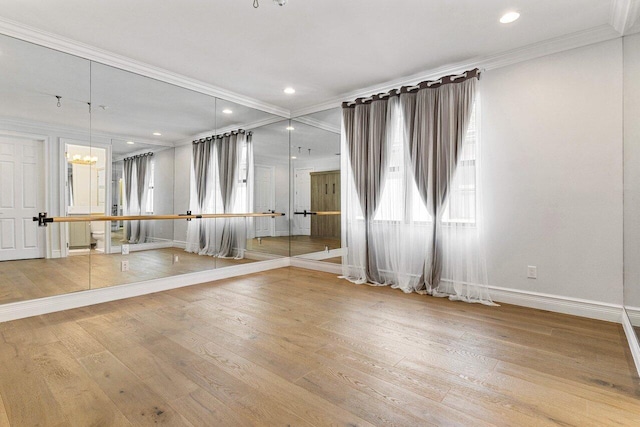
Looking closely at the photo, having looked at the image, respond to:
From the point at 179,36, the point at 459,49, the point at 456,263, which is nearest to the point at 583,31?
the point at 459,49

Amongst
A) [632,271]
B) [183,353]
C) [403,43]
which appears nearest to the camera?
[183,353]

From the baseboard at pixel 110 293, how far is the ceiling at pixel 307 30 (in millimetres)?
2562

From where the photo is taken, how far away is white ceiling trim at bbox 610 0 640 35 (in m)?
2.29

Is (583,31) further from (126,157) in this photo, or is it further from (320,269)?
(126,157)

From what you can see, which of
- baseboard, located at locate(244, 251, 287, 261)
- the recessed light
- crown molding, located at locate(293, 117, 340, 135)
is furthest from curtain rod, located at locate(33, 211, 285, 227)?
the recessed light

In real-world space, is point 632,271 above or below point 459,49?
below

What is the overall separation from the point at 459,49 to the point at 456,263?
91.4 inches

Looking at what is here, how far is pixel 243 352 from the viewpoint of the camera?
2176 mm

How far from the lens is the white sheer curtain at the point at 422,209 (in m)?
3.41

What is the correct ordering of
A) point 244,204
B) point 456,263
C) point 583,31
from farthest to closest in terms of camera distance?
point 244,204 → point 456,263 → point 583,31

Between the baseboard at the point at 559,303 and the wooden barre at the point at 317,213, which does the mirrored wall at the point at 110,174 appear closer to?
the wooden barre at the point at 317,213

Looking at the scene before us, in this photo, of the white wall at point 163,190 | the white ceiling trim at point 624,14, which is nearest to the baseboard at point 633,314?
the white ceiling trim at point 624,14

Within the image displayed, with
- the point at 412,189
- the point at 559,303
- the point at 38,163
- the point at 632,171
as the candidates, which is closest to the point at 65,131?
the point at 38,163

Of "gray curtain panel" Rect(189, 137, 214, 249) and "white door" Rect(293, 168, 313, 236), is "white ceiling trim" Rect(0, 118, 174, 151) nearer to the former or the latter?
"gray curtain panel" Rect(189, 137, 214, 249)
